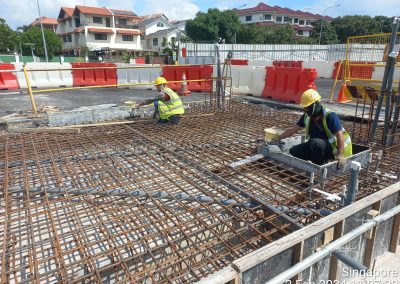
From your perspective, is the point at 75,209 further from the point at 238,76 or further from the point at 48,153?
the point at 238,76

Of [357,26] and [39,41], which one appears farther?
[357,26]

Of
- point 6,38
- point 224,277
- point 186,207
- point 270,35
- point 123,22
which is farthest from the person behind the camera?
point 123,22

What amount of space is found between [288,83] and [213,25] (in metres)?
45.4

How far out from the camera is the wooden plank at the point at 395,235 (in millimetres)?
2988

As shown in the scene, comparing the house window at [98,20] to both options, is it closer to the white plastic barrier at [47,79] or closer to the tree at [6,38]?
the tree at [6,38]

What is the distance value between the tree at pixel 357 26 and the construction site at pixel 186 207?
5651 cm

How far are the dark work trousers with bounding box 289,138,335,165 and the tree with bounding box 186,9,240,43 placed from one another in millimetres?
49709

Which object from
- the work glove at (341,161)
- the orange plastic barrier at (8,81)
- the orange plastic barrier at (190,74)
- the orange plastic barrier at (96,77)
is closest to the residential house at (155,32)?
the orange plastic barrier at (96,77)

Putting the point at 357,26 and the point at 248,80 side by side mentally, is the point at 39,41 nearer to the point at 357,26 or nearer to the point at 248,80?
the point at 248,80

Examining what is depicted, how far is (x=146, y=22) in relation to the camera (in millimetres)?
64688

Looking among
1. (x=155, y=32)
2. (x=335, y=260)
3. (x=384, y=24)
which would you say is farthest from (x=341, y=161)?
(x=155, y=32)

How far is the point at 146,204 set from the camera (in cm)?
339

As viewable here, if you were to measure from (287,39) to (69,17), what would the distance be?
43261 mm

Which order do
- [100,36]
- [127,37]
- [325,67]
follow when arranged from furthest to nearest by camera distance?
[127,37], [100,36], [325,67]
